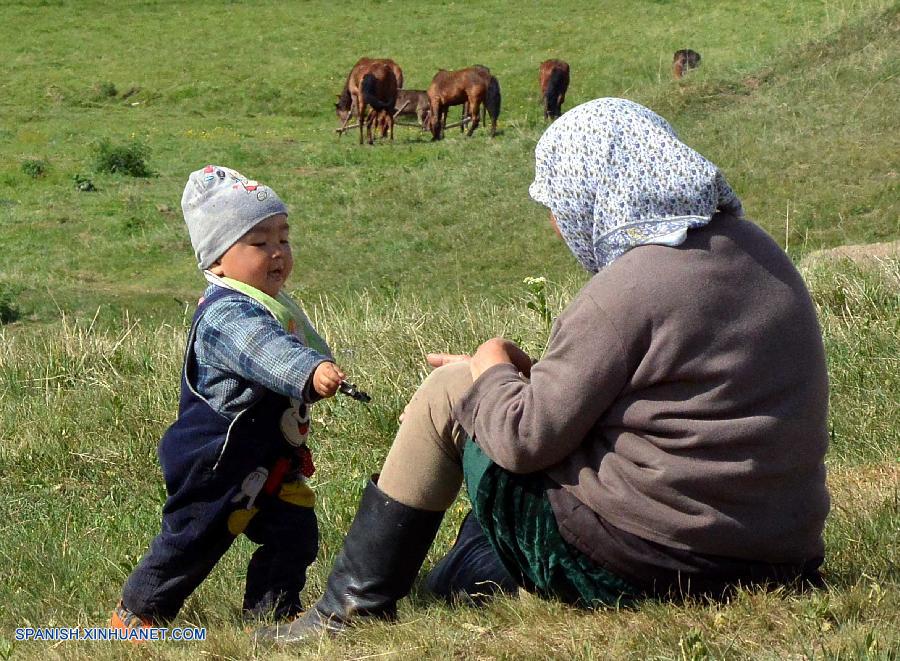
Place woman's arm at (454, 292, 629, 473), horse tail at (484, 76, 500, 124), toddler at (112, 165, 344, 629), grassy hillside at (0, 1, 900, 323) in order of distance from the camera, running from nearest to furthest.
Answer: woman's arm at (454, 292, 629, 473), toddler at (112, 165, 344, 629), grassy hillside at (0, 1, 900, 323), horse tail at (484, 76, 500, 124)

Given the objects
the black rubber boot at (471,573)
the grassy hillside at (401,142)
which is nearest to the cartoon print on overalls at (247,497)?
the black rubber boot at (471,573)

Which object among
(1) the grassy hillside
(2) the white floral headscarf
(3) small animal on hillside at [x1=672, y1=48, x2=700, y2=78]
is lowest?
(1) the grassy hillside

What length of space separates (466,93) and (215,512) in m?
24.5

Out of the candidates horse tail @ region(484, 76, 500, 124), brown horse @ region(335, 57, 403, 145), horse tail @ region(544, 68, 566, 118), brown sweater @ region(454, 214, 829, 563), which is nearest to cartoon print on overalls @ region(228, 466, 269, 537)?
brown sweater @ region(454, 214, 829, 563)

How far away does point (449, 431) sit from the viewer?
2746 mm

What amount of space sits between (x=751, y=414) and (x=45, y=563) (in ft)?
7.91

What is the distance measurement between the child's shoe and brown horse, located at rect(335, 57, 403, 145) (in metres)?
22.9

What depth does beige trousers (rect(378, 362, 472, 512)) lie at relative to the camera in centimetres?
274

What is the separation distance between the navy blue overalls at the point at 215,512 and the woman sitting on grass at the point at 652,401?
Answer: 649 mm

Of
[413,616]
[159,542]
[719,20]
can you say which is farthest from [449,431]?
[719,20]

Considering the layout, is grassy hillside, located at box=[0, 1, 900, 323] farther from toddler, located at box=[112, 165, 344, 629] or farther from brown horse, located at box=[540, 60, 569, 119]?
toddler, located at box=[112, 165, 344, 629]

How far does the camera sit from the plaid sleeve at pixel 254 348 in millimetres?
2881

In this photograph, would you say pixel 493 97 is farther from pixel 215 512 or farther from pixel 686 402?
pixel 686 402

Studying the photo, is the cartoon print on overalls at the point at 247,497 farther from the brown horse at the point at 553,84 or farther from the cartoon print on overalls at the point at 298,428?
the brown horse at the point at 553,84
